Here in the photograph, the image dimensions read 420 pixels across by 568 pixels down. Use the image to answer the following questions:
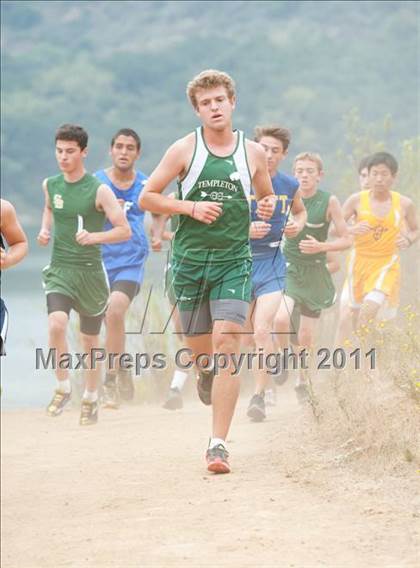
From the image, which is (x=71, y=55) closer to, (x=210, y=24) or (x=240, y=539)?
(x=210, y=24)

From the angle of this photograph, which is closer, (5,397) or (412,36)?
(5,397)

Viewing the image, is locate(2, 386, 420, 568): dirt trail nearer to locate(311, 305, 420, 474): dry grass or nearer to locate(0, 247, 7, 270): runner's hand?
locate(311, 305, 420, 474): dry grass

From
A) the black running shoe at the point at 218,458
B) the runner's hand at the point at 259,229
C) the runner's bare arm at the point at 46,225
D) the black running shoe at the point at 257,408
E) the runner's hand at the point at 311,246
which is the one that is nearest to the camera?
the black running shoe at the point at 218,458

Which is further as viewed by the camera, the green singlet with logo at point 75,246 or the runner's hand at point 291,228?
the green singlet with logo at point 75,246

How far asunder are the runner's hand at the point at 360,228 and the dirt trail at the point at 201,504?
1593 mm

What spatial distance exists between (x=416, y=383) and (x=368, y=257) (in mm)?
3633

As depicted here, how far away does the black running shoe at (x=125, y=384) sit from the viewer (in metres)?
13.8

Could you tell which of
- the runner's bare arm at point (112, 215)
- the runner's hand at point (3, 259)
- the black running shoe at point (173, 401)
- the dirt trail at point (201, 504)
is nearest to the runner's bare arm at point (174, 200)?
the runner's hand at point (3, 259)

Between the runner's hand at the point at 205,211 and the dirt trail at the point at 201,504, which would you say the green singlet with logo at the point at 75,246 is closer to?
the dirt trail at the point at 201,504

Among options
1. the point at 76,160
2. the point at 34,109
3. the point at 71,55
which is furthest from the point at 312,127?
the point at 76,160

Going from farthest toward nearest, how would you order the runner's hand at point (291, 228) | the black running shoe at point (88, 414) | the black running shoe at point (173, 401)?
the black running shoe at point (173, 401)
the black running shoe at point (88, 414)
the runner's hand at point (291, 228)

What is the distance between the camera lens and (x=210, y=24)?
Answer: 110938 mm

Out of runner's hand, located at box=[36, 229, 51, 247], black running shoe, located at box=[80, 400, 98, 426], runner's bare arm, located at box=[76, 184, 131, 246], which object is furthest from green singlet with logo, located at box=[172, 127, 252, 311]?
black running shoe, located at box=[80, 400, 98, 426]

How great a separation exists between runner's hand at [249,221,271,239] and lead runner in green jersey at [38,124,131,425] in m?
1.47
